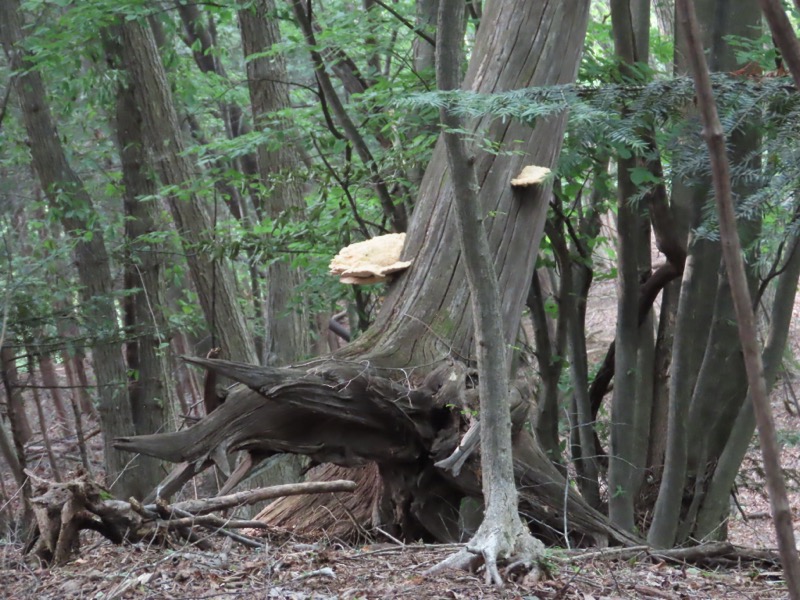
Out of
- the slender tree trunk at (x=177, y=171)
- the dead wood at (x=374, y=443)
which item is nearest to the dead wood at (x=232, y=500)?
the dead wood at (x=374, y=443)

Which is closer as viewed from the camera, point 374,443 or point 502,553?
point 502,553

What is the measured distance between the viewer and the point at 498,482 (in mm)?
3174

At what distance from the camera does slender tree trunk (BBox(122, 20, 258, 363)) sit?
27.8 feet

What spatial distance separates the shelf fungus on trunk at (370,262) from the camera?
4.59 m

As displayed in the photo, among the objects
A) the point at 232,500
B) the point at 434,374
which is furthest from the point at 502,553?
the point at 232,500

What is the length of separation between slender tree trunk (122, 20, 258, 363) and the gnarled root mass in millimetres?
5790


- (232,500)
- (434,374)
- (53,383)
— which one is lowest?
(53,383)

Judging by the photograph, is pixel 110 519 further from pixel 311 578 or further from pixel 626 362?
→ pixel 626 362

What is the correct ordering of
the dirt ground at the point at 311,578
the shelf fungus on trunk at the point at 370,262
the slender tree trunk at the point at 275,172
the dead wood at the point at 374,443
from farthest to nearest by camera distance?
the slender tree trunk at the point at 275,172
the shelf fungus on trunk at the point at 370,262
the dead wood at the point at 374,443
the dirt ground at the point at 311,578

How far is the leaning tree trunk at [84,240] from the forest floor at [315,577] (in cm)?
548

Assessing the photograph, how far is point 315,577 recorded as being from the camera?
3.25m

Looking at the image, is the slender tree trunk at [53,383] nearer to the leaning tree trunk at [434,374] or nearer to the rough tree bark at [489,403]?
the leaning tree trunk at [434,374]

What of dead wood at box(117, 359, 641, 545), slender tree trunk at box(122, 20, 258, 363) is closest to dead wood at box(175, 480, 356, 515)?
dead wood at box(117, 359, 641, 545)

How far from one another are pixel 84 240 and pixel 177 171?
137 centimetres
